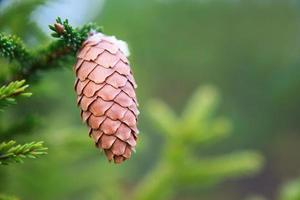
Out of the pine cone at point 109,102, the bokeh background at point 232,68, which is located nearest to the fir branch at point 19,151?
the pine cone at point 109,102

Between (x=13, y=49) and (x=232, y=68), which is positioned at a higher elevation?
(x=232, y=68)

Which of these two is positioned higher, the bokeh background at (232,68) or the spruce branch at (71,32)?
the bokeh background at (232,68)

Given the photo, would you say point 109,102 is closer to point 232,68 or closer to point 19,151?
point 19,151

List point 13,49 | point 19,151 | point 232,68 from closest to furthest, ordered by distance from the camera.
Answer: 1. point 19,151
2. point 13,49
3. point 232,68

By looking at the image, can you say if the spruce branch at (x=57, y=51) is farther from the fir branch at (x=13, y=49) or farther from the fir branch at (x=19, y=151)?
the fir branch at (x=19, y=151)

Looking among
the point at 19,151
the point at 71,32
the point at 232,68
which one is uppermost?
the point at 232,68

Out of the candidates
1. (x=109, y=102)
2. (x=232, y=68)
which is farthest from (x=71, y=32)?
(x=232, y=68)

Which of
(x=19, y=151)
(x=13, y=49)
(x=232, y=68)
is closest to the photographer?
(x=19, y=151)
